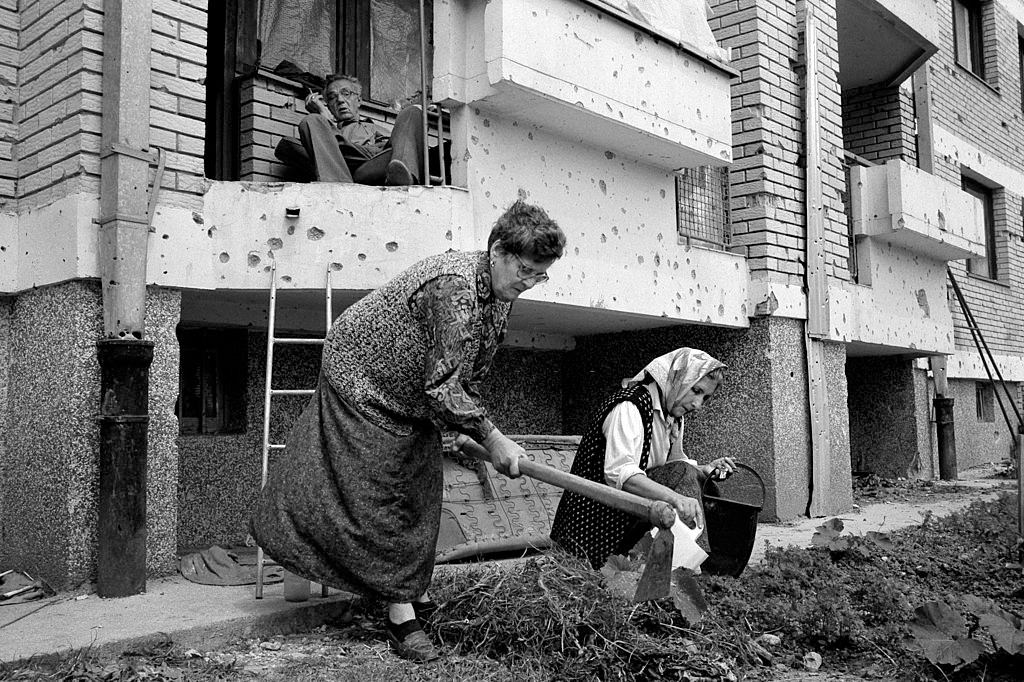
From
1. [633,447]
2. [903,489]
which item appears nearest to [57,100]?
[633,447]

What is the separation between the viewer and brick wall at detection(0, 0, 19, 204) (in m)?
4.80

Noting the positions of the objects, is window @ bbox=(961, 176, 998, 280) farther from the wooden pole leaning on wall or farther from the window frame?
the wooden pole leaning on wall

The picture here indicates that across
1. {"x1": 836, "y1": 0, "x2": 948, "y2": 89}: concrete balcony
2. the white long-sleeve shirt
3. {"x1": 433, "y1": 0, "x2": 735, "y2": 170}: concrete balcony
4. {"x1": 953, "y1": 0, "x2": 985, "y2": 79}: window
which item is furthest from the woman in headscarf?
{"x1": 953, "y1": 0, "x2": 985, "y2": 79}: window

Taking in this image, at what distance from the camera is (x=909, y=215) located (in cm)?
879

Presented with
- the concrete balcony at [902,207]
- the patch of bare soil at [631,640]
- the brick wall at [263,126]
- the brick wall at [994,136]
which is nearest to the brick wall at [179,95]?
the brick wall at [263,126]

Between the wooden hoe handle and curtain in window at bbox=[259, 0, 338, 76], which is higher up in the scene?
curtain in window at bbox=[259, 0, 338, 76]

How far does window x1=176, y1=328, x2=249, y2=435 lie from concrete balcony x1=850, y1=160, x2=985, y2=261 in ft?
19.8

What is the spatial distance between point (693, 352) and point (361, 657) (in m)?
1.97

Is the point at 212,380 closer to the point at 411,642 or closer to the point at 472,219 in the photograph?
the point at 472,219

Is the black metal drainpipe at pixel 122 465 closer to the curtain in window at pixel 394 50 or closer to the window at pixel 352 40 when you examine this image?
the window at pixel 352 40

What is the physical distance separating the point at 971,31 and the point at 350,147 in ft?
38.1

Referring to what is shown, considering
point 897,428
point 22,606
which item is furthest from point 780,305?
point 22,606

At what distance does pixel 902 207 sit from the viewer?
8.71 m

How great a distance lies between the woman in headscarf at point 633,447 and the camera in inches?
158
